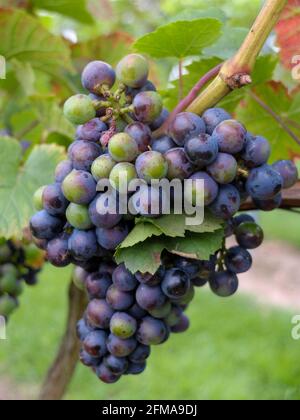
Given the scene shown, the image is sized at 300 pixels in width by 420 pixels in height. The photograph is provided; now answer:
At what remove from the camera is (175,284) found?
0.69 m

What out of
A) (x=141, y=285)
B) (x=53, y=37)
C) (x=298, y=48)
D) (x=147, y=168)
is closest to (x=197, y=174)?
(x=147, y=168)

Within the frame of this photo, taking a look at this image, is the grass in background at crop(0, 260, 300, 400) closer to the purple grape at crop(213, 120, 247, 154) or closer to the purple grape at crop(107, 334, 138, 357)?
the purple grape at crop(107, 334, 138, 357)

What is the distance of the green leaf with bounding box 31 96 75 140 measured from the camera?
1.06 metres

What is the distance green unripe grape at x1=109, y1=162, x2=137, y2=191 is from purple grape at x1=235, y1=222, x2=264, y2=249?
206mm

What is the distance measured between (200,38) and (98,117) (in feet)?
0.68

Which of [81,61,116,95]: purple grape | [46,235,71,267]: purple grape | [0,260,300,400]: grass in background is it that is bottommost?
[0,260,300,400]: grass in background

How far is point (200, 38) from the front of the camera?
0.80m

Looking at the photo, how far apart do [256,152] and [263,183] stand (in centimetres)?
4

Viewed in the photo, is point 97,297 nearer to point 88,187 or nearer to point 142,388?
point 88,187

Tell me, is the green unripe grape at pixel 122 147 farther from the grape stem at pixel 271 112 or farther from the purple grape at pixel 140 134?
the grape stem at pixel 271 112

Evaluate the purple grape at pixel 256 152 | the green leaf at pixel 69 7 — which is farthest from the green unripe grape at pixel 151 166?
the green leaf at pixel 69 7

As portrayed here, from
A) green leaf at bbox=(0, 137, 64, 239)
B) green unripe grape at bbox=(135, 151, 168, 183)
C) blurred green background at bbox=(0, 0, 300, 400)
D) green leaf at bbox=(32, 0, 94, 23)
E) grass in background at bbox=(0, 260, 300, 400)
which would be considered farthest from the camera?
grass in background at bbox=(0, 260, 300, 400)

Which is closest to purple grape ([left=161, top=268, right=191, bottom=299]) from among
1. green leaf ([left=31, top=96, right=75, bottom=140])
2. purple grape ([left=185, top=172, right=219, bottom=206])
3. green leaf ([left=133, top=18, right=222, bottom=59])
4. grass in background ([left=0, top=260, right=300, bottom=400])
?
purple grape ([left=185, top=172, right=219, bottom=206])

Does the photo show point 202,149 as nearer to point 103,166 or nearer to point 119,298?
point 103,166
